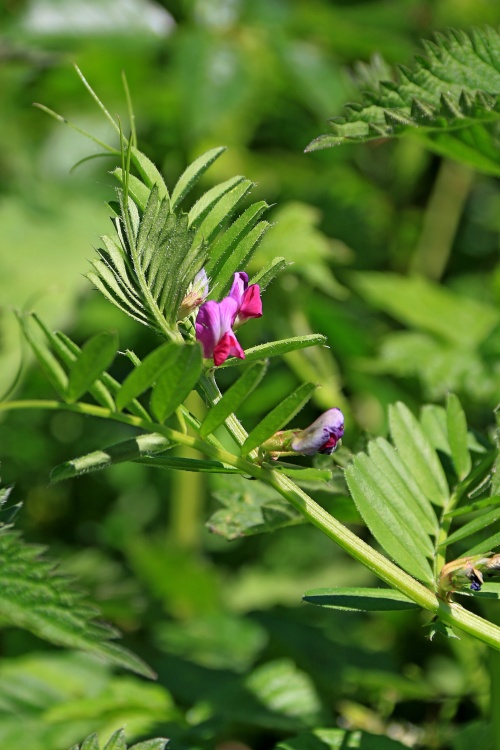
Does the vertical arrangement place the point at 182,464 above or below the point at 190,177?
below

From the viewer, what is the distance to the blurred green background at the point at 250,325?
1.02 meters

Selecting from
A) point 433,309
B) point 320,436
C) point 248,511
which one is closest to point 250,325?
point 433,309

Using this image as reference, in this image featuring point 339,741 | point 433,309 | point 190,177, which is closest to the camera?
point 190,177

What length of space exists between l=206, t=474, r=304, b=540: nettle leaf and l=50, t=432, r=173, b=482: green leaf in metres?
0.20

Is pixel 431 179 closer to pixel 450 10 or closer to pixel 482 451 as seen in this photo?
pixel 450 10

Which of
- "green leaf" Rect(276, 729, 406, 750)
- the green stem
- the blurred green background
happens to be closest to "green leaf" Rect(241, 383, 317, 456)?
the green stem

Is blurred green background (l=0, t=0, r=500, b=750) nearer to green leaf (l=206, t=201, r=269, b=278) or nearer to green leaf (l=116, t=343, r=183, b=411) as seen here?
green leaf (l=206, t=201, r=269, b=278)

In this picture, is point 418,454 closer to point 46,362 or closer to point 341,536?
point 341,536

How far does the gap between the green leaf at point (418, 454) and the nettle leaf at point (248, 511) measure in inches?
3.5

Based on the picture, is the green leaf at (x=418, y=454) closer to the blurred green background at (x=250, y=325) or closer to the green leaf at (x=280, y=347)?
the green leaf at (x=280, y=347)

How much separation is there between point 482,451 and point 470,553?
19cm

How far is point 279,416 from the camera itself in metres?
0.50

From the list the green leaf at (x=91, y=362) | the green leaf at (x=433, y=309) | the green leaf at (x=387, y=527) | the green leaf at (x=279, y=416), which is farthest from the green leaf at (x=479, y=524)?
the green leaf at (x=433, y=309)

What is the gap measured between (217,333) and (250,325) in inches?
35.7
